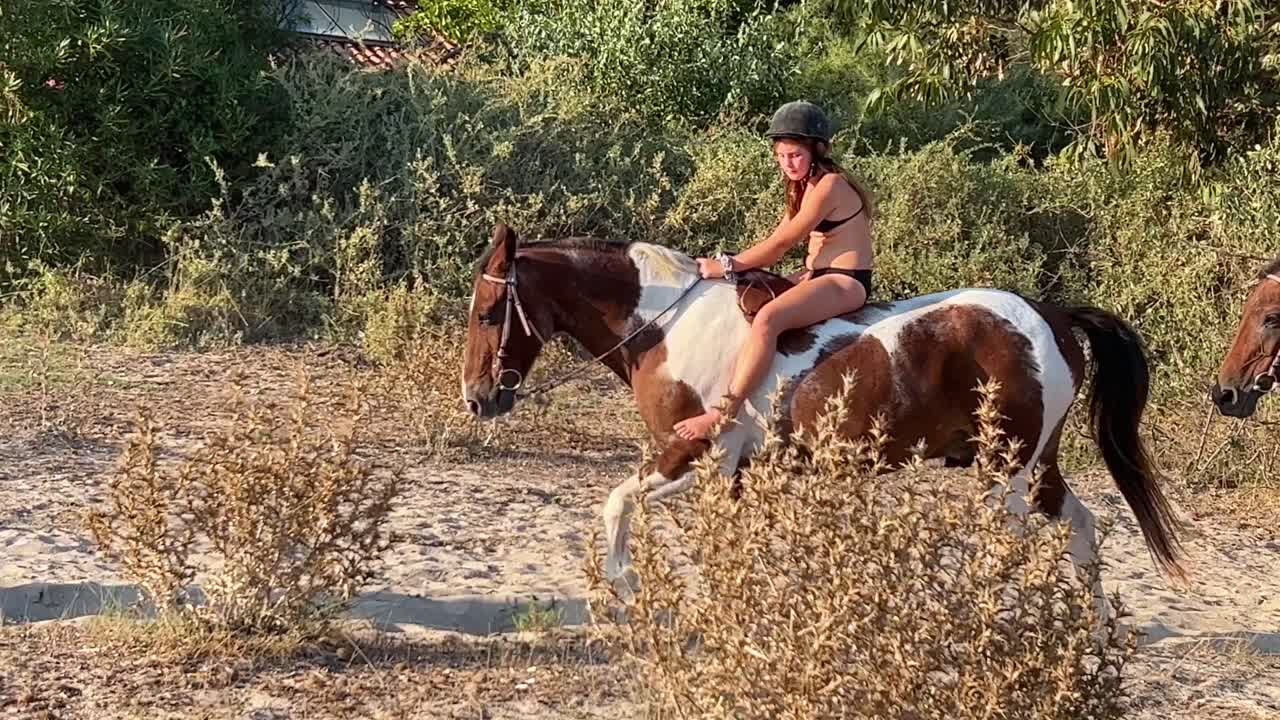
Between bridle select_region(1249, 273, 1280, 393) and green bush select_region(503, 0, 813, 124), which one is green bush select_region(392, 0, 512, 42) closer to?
green bush select_region(503, 0, 813, 124)

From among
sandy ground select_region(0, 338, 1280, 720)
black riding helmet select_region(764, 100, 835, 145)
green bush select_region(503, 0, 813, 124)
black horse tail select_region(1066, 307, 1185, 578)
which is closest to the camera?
sandy ground select_region(0, 338, 1280, 720)

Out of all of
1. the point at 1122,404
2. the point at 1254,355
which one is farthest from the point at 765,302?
the point at 1254,355

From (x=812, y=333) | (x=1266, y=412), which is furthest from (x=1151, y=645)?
(x=1266, y=412)

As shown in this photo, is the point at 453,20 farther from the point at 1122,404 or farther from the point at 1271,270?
the point at 1122,404

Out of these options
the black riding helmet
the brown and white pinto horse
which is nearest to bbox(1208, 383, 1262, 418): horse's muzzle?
the brown and white pinto horse

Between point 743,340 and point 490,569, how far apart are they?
155 cm

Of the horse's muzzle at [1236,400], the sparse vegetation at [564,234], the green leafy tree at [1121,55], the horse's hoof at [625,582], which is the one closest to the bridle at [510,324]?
the sparse vegetation at [564,234]

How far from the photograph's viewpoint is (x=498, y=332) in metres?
5.30

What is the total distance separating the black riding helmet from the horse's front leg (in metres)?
1.23

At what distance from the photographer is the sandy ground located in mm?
4453

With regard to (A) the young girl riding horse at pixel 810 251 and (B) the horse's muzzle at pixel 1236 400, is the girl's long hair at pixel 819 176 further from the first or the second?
(B) the horse's muzzle at pixel 1236 400

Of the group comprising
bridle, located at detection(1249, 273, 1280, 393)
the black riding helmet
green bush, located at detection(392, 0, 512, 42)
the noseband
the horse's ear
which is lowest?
bridle, located at detection(1249, 273, 1280, 393)

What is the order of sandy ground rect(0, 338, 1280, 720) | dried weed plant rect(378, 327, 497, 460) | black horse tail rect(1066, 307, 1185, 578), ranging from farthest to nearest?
1. dried weed plant rect(378, 327, 497, 460)
2. black horse tail rect(1066, 307, 1185, 578)
3. sandy ground rect(0, 338, 1280, 720)

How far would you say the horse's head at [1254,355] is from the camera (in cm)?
570
